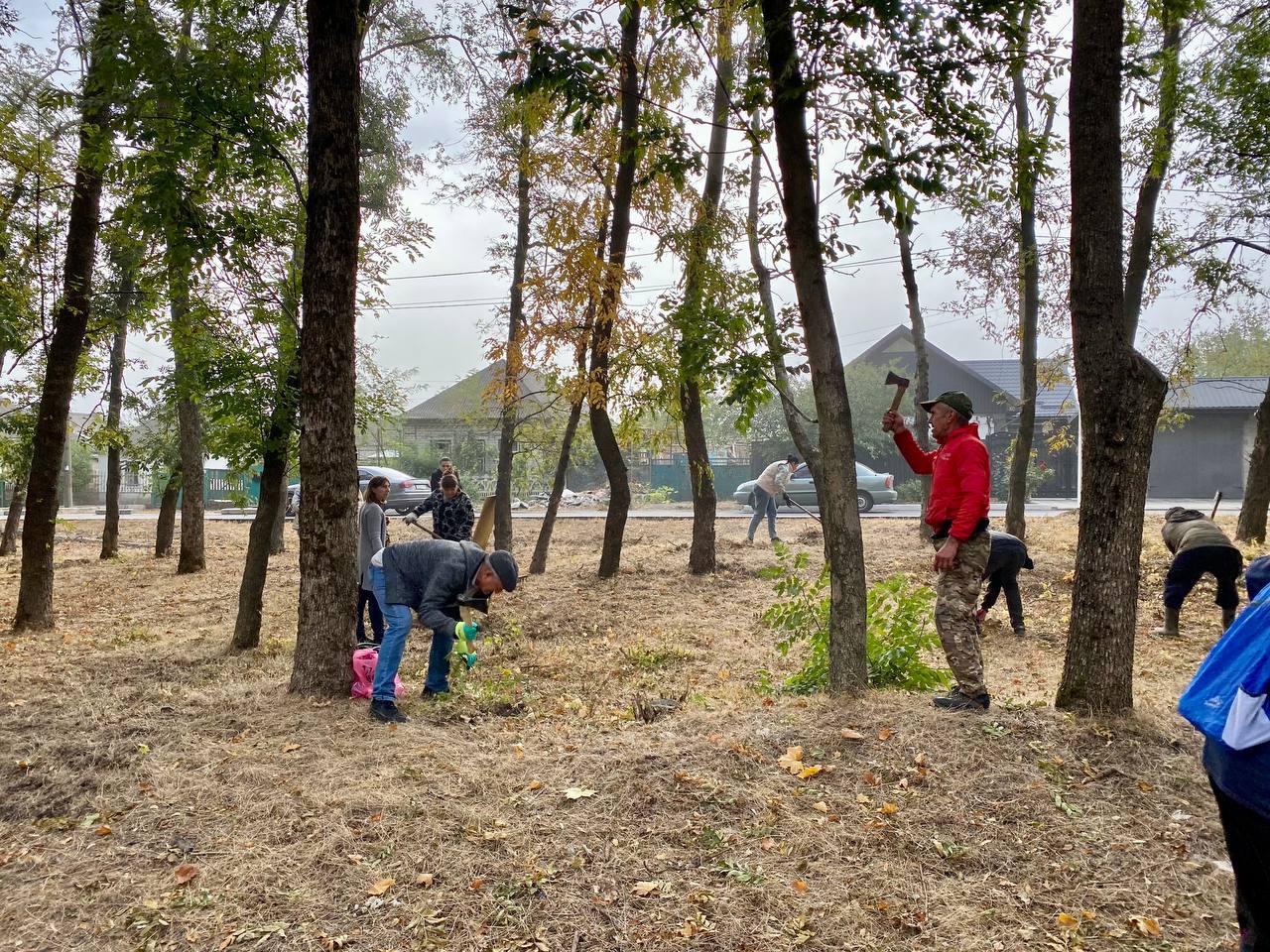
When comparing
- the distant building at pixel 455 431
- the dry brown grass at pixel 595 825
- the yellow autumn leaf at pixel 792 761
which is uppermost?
the distant building at pixel 455 431

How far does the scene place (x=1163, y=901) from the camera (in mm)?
→ 3139

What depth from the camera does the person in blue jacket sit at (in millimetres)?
2047

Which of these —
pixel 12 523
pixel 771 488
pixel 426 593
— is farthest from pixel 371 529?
pixel 12 523

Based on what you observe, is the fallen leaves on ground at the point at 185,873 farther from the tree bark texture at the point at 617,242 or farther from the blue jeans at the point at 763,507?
the blue jeans at the point at 763,507

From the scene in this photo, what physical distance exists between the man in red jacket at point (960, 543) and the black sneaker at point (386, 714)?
11.0 ft

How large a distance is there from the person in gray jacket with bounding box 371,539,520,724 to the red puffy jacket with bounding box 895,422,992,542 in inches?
105

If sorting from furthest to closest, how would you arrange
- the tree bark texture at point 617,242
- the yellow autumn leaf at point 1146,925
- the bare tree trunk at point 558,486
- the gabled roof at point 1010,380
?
the gabled roof at point 1010,380, the bare tree trunk at point 558,486, the tree bark texture at point 617,242, the yellow autumn leaf at point 1146,925

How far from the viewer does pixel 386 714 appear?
5.27 metres

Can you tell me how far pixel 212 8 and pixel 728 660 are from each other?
23.3 feet

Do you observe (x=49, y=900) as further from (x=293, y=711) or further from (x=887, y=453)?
(x=887, y=453)

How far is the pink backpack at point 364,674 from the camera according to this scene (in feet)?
18.7

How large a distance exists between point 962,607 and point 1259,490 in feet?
36.6

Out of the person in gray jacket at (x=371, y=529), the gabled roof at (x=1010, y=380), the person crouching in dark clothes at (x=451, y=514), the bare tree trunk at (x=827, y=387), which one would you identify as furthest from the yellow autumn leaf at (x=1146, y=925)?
the gabled roof at (x=1010, y=380)

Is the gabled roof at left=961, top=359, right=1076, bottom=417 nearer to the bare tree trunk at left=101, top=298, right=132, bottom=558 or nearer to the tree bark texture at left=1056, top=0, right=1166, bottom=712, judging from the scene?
the bare tree trunk at left=101, top=298, right=132, bottom=558
